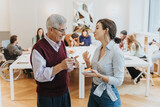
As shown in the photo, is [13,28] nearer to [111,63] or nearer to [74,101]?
[74,101]

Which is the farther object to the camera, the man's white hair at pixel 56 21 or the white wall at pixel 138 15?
the white wall at pixel 138 15

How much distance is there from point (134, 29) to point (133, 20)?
0.37 m

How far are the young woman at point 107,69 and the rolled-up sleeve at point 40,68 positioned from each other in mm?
328

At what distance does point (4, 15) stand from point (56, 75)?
21.5ft

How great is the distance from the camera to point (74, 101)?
377 centimetres

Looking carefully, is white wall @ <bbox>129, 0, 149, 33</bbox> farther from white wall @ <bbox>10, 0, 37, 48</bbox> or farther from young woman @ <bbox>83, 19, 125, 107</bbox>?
young woman @ <bbox>83, 19, 125, 107</bbox>

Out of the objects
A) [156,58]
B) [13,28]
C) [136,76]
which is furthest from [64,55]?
[13,28]

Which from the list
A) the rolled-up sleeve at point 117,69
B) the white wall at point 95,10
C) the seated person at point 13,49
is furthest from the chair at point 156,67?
the rolled-up sleeve at point 117,69

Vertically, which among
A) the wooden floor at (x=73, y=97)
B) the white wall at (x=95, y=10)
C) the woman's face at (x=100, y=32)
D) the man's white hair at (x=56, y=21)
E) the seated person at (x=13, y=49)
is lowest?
the wooden floor at (x=73, y=97)

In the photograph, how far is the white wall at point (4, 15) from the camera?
7.40 m

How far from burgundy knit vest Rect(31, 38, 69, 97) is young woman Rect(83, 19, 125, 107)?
11.2 inches

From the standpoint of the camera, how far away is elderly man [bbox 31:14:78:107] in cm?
163

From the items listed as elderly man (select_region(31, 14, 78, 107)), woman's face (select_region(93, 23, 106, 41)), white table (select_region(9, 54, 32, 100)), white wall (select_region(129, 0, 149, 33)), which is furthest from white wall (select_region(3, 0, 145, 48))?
woman's face (select_region(93, 23, 106, 41))

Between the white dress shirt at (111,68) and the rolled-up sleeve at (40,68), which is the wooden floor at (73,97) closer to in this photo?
the white dress shirt at (111,68)
